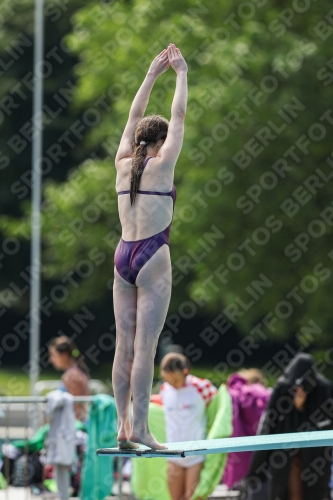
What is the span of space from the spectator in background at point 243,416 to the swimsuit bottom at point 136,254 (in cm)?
468

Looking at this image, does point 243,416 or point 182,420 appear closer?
point 182,420

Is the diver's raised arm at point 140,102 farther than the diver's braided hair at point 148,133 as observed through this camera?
Yes

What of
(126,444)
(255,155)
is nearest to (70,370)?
(126,444)

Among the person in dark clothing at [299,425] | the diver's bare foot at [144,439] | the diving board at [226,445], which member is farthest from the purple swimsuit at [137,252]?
the person in dark clothing at [299,425]

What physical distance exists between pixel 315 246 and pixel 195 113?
285 centimetres

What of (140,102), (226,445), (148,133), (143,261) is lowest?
(226,445)

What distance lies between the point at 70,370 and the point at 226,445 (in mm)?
5685

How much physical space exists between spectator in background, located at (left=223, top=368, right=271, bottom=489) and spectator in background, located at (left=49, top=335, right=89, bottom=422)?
172 centimetres

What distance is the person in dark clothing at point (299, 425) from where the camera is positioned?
31.2 feet

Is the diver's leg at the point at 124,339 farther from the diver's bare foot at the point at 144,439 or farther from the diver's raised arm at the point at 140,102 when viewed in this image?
the diver's raised arm at the point at 140,102

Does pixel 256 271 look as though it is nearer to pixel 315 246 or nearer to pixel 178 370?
pixel 315 246

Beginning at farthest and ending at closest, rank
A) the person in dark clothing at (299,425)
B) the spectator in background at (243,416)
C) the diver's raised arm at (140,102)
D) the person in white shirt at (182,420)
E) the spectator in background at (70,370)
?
the spectator in background at (70,370) < the spectator in background at (243,416) < the person in white shirt at (182,420) < the person in dark clothing at (299,425) < the diver's raised arm at (140,102)

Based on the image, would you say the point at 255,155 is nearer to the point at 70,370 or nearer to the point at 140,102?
the point at 70,370

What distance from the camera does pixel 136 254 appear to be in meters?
5.77
